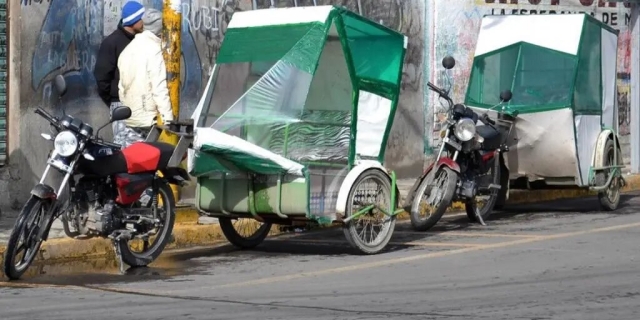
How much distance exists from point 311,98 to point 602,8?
11.9 metres

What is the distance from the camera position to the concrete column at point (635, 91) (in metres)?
18.9

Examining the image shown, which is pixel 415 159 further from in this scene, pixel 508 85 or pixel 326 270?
pixel 326 270

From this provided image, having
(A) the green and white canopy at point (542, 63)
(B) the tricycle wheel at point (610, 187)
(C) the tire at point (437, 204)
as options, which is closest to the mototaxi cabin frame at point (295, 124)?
(C) the tire at point (437, 204)

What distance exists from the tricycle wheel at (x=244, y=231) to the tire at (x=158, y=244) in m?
0.91

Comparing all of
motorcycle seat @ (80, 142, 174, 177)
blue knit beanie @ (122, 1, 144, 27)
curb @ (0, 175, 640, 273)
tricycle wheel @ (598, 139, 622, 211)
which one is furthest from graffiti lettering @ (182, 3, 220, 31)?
motorcycle seat @ (80, 142, 174, 177)

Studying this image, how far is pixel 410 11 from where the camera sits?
740 inches

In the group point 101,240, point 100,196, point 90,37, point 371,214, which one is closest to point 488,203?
point 371,214

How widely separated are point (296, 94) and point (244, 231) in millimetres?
1595

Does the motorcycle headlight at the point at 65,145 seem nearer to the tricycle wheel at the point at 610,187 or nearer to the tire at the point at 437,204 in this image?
the tire at the point at 437,204

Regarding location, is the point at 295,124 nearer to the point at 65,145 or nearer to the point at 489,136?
the point at 65,145

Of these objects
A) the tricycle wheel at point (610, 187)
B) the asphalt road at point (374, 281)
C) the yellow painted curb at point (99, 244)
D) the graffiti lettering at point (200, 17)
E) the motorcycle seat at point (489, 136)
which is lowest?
the asphalt road at point (374, 281)

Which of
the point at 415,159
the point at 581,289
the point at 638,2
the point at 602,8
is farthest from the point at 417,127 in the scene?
the point at 581,289

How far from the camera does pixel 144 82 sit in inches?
461

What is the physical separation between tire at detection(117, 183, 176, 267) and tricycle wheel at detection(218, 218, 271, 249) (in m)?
0.91
